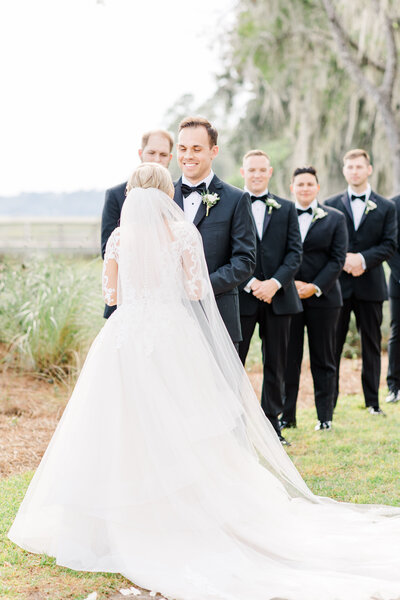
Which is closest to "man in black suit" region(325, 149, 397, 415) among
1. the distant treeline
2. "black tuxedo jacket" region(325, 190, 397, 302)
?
"black tuxedo jacket" region(325, 190, 397, 302)

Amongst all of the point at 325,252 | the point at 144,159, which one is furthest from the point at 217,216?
the point at 325,252

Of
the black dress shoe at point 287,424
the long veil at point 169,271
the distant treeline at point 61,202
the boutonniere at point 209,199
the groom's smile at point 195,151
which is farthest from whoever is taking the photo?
the distant treeline at point 61,202

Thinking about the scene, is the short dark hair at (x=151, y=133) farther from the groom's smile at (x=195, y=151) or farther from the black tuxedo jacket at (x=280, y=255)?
the black tuxedo jacket at (x=280, y=255)

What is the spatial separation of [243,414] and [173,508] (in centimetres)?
74

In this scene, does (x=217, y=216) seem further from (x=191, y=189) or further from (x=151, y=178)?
(x=151, y=178)

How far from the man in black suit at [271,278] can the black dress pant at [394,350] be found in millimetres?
2348

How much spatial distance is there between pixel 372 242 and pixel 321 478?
2651 mm

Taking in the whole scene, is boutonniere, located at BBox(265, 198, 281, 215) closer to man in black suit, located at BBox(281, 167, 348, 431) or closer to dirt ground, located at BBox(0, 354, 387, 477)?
man in black suit, located at BBox(281, 167, 348, 431)

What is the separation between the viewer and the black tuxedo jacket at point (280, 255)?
5.59m

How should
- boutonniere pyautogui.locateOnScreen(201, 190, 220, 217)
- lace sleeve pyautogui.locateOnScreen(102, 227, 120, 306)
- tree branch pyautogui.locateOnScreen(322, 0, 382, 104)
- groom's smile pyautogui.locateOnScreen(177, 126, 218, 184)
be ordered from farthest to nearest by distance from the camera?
tree branch pyautogui.locateOnScreen(322, 0, 382, 104) < boutonniere pyautogui.locateOnScreen(201, 190, 220, 217) < groom's smile pyautogui.locateOnScreen(177, 126, 218, 184) < lace sleeve pyautogui.locateOnScreen(102, 227, 120, 306)

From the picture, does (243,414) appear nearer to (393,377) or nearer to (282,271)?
(282,271)

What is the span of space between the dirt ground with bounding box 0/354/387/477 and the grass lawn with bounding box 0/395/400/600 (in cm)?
41

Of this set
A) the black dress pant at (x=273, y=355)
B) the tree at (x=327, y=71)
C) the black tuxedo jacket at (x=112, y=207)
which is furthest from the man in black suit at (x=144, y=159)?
the tree at (x=327, y=71)

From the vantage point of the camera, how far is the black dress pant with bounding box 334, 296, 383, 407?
22.4ft
